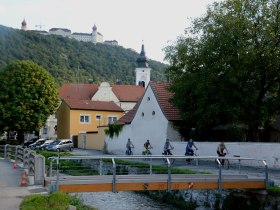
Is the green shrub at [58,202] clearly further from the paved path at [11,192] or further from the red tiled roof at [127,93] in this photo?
the red tiled roof at [127,93]

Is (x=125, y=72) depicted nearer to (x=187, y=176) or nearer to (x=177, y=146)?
(x=177, y=146)

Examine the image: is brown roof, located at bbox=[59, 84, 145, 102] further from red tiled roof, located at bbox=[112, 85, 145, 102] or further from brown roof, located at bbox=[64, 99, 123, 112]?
brown roof, located at bbox=[64, 99, 123, 112]

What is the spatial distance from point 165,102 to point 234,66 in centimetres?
1088

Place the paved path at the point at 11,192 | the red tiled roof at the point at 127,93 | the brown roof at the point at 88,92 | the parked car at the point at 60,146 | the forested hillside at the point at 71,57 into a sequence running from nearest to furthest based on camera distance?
1. the paved path at the point at 11,192
2. the parked car at the point at 60,146
3. the brown roof at the point at 88,92
4. the red tiled roof at the point at 127,93
5. the forested hillside at the point at 71,57

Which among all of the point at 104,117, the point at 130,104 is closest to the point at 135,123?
the point at 104,117

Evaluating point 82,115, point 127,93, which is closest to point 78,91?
point 127,93

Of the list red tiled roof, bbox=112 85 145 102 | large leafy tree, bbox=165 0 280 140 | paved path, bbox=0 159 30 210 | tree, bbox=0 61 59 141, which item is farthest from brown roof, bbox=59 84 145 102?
paved path, bbox=0 159 30 210

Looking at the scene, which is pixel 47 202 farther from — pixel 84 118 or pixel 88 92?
pixel 88 92

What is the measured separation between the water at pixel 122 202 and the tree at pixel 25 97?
3547 centimetres

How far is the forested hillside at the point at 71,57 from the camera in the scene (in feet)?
405

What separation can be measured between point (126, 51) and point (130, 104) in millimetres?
86222

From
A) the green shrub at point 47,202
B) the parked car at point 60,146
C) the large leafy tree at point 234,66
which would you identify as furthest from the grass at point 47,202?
the parked car at point 60,146

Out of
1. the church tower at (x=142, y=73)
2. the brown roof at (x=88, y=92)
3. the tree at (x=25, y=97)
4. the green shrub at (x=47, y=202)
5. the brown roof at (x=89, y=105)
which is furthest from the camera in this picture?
the church tower at (x=142, y=73)

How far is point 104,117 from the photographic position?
6644 cm
